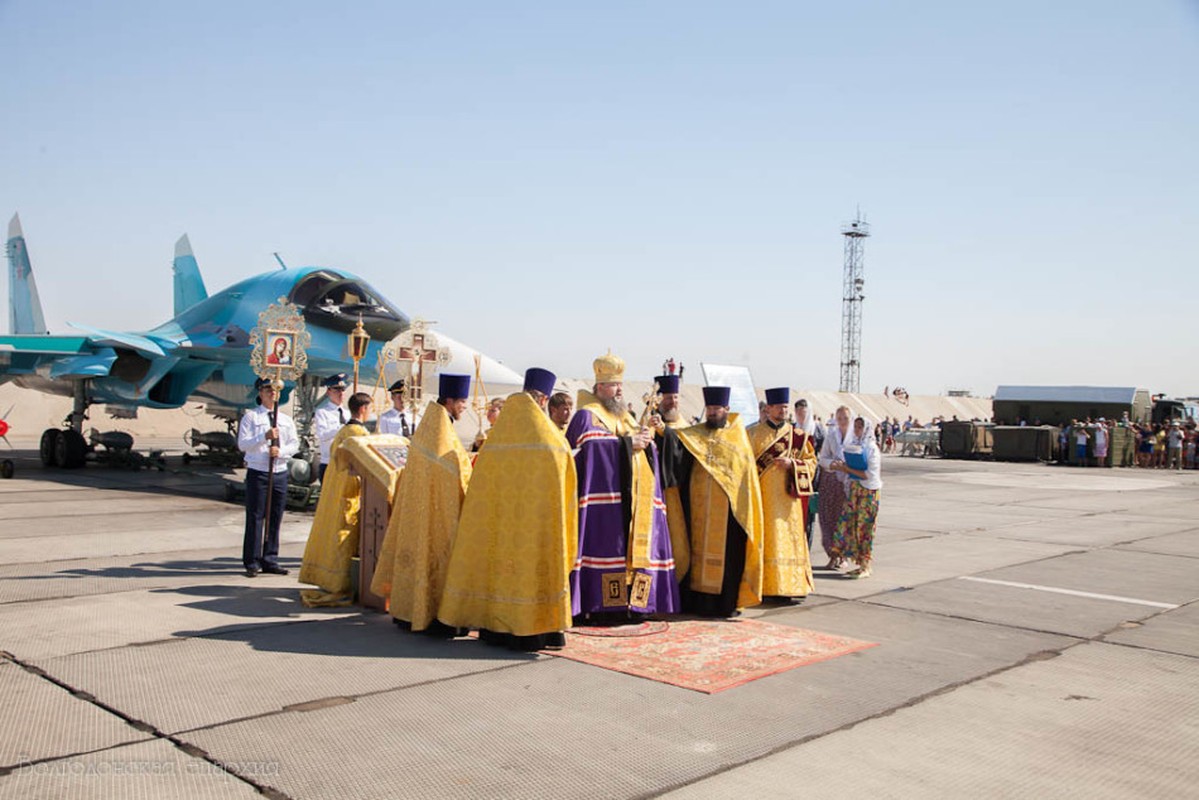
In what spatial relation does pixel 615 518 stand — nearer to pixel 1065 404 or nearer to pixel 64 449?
pixel 64 449

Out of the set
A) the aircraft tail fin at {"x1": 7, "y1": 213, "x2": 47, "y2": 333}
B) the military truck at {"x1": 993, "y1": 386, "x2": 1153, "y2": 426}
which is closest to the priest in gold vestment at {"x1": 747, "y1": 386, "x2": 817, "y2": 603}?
the aircraft tail fin at {"x1": 7, "y1": 213, "x2": 47, "y2": 333}

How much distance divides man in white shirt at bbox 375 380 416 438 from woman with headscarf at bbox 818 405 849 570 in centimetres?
419

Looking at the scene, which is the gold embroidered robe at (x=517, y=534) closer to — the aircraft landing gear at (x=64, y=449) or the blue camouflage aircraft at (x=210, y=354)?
the blue camouflage aircraft at (x=210, y=354)

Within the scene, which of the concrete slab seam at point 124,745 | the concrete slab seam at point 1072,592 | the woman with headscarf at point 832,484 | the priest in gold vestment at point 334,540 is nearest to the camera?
the concrete slab seam at point 124,745

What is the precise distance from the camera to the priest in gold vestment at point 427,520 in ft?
19.9

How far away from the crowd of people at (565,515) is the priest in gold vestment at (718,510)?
11 mm

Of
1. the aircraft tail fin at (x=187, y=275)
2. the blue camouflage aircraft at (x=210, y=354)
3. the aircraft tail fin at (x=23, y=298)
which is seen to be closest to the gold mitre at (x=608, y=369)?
the blue camouflage aircraft at (x=210, y=354)

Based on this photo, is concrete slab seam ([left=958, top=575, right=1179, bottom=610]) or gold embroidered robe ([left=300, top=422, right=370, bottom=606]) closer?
gold embroidered robe ([left=300, top=422, right=370, bottom=606])

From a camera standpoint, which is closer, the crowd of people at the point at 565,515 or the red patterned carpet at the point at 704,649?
the red patterned carpet at the point at 704,649

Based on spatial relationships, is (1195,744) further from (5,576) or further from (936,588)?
(5,576)

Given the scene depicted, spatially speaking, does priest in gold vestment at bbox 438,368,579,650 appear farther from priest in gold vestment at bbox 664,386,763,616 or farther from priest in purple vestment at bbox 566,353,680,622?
priest in gold vestment at bbox 664,386,763,616

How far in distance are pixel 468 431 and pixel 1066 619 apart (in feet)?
105

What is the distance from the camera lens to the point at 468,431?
38000 millimetres

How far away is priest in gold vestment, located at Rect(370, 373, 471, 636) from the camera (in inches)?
239
